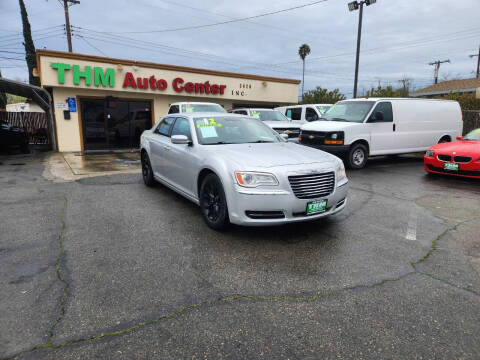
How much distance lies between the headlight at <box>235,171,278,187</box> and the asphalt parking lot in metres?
0.77

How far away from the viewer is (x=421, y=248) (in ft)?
12.8

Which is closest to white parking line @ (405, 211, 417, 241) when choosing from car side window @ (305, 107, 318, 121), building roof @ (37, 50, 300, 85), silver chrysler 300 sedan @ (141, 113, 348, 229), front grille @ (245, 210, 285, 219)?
silver chrysler 300 sedan @ (141, 113, 348, 229)

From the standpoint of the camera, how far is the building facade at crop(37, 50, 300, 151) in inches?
554

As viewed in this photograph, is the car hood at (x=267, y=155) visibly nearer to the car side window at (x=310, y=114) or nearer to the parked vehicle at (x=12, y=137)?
the car side window at (x=310, y=114)

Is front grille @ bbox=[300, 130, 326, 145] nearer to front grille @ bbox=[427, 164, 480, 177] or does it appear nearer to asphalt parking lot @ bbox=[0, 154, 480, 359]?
front grille @ bbox=[427, 164, 480, 177]

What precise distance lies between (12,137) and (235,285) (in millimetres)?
14317

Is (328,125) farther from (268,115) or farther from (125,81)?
(125,81)

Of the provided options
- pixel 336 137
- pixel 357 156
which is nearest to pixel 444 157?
pixel 357 156

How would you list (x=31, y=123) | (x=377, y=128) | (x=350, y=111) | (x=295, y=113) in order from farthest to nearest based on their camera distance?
(x=31, y=123), (x=295, y=113), (x=350, y=111), (x=377, y=128)

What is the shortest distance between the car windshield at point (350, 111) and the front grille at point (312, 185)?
610cm

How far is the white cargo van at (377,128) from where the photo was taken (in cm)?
917

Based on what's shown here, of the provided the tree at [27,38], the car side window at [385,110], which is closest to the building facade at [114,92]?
the car side window at [385,110]

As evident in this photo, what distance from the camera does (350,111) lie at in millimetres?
9914

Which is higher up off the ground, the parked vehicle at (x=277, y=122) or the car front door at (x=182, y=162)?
the parked vehicle at (x=277, y=122)
